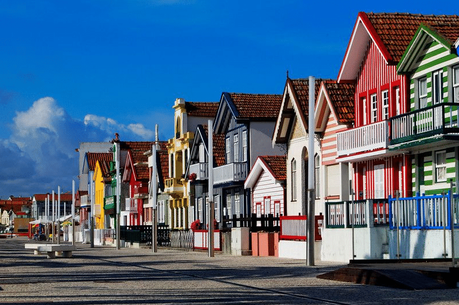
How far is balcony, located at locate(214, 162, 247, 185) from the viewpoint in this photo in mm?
51906

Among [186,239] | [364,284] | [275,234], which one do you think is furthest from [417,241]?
[186,239]

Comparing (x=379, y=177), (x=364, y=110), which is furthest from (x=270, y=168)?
(x=379, y=177)

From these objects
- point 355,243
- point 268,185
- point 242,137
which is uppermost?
point 242,137

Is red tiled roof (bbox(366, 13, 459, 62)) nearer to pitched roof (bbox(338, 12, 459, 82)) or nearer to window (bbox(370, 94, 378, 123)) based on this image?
pitched roof (bbox(338, 12, 459, 82))

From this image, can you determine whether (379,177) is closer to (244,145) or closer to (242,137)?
(244,145)

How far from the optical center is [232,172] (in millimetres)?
52438

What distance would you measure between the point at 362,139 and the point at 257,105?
60.3ft

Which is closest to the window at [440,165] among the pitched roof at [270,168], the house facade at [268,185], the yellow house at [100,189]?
the house facade at [268,185]

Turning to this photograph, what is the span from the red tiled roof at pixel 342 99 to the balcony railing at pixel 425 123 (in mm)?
5554

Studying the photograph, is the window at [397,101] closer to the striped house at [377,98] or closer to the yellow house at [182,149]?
the striped house at [377,98]

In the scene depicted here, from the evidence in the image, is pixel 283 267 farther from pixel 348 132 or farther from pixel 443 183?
pixel 348 132

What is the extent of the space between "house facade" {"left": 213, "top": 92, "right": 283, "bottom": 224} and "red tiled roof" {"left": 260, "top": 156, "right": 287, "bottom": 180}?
2.75m

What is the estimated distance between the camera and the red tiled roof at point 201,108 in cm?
6431

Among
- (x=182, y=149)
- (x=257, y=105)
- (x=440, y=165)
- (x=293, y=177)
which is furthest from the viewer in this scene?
(x=182, y=149)
